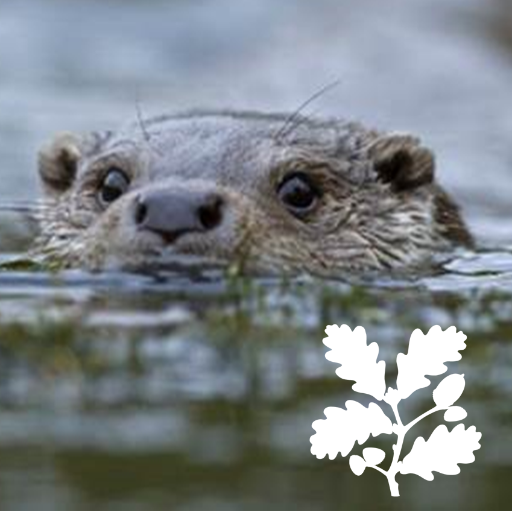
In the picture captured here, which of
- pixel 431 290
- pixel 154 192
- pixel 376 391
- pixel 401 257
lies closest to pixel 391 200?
pixel 401 257

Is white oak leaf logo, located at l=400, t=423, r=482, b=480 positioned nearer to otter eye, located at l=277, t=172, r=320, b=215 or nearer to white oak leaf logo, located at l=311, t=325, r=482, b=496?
white oak leaf logo, located at l=311, t=325, r=482, b=496

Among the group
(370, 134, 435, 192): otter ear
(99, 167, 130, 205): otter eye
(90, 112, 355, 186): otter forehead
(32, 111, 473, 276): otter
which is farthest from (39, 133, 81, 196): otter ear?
(370, 134, 435, 192): otter ear

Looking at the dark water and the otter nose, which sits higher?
the otter nose

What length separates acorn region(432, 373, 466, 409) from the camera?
17.3 feet

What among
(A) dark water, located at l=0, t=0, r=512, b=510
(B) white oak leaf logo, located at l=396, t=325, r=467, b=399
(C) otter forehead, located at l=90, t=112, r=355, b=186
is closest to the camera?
(A) dark water, located at l=0, t=0, r=512, b=510

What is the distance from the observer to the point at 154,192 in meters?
7.13

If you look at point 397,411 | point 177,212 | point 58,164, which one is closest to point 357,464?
point 397,411

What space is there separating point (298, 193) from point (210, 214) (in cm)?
109

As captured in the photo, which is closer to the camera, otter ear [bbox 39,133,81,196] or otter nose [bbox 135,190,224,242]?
otter nose [bbox 135,190,224,242]

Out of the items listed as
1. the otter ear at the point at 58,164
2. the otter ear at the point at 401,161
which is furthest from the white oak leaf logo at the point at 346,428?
the otter ear at the point at 58,164

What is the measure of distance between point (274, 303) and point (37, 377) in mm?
1186

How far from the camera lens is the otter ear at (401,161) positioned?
8828 millimetres

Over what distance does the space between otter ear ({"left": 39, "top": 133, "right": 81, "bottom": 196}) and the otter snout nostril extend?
2.27 metres

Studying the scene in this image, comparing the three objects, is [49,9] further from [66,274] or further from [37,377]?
[37,377]
